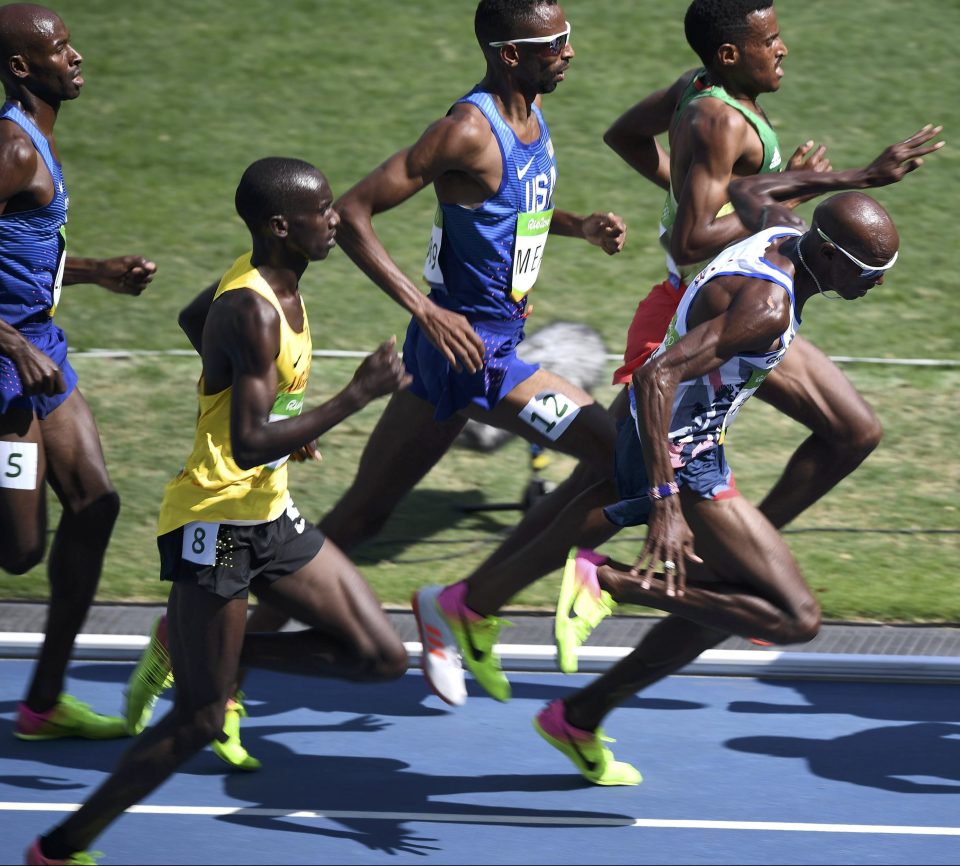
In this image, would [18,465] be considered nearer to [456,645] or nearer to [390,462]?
[390,462]

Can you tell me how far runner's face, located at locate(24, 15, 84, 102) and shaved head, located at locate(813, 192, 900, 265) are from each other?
2.43m

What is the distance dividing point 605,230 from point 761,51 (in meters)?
0.85

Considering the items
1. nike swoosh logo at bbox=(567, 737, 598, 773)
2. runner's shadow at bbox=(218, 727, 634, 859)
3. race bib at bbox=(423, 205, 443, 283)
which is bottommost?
runner's shadow at bbox=(218, 727, 634, 859)

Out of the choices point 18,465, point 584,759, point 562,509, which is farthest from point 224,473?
point 584,759

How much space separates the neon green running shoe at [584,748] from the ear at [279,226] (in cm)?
Answer: 183

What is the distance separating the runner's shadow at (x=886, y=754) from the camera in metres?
5.77

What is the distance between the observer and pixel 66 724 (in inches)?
237

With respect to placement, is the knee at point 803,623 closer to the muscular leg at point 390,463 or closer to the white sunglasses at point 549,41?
the muscular leg at point 390,463

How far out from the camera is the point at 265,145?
43.1 ft

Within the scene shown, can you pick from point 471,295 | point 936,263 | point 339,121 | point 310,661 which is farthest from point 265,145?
point 310,661

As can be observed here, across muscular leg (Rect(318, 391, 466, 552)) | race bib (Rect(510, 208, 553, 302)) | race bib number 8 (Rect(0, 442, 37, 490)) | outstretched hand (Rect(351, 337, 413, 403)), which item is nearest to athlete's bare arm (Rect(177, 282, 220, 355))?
race bib number 8 (Rect(0, 442, 37, 490))

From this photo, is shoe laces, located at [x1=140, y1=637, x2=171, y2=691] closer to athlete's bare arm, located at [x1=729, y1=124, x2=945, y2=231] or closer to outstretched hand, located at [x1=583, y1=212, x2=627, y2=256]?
outstretched hand, located at [x1=583, y1=212, x2=627, y2=256]

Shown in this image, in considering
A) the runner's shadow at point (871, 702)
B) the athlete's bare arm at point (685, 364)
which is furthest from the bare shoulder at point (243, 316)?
the runner's shadow at point (871, 702)

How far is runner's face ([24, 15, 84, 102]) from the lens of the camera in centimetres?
564
